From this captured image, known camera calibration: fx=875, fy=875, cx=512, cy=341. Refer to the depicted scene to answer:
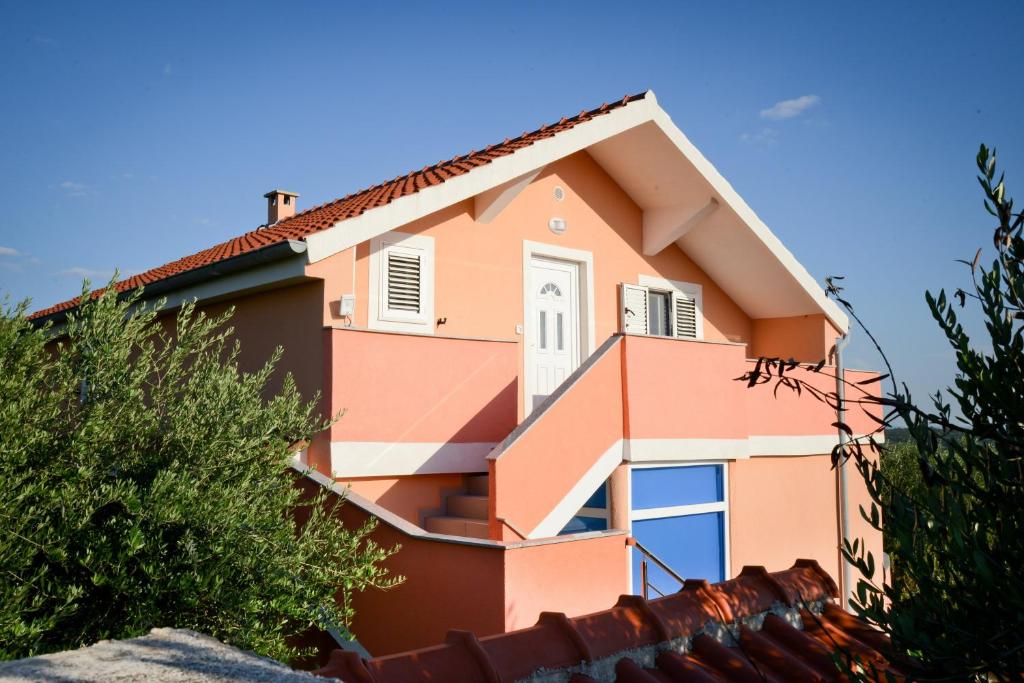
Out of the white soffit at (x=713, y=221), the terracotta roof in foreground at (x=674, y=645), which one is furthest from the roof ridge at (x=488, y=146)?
the terracotta roof in foreground at (x=674, y=645)

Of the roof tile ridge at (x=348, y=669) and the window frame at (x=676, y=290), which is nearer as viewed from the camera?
the roof tile ridge at (x=348, y=669)

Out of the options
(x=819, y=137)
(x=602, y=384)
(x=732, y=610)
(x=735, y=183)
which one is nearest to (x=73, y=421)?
(x=732, y=610)

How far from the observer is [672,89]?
1361 cm

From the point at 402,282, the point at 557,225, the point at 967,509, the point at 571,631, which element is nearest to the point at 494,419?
the point at 402,282

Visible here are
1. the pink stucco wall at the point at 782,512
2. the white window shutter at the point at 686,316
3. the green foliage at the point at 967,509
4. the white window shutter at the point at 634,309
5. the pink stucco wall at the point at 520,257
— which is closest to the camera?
the green foliage at the point at 967,509

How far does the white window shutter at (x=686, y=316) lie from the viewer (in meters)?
15.1

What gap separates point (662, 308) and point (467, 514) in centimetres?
624

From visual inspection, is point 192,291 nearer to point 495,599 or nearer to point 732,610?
point 495,599

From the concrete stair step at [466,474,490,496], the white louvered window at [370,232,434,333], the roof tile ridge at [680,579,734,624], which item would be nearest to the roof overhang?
the white louvered window at [370,232,434,333]

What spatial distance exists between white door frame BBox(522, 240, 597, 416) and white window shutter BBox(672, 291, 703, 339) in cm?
209

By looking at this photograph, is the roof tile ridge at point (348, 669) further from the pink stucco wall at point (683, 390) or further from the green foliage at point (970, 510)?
the pink stucco wall at point (683, 390)

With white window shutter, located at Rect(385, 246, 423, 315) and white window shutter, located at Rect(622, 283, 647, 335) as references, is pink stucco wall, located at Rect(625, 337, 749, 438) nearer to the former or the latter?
white window shutter, located at Rect(622, 283, 647, 335)

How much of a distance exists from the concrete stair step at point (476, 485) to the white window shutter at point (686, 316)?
216 inches

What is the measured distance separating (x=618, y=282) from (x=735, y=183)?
2.42m
